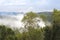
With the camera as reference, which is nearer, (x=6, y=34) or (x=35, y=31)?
(x=35, y=31)

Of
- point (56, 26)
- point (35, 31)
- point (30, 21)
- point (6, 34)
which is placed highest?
point (30, 21)

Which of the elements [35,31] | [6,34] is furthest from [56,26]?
[6,34]

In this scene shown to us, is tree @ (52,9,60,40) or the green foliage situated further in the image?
the green foliage

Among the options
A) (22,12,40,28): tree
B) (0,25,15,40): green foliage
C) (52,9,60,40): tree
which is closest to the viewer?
(52,9,60,40): tree

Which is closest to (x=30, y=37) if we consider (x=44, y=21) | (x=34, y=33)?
(x=34, y=33)

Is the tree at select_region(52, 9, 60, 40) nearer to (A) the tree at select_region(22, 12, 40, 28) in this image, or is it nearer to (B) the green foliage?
(A) the tree at select_region(22, 12, 40, 28)

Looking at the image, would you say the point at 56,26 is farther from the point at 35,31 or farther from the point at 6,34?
the point at 6,34

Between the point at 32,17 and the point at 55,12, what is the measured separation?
197 centimetres

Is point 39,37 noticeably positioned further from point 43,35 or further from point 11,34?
point 11,34

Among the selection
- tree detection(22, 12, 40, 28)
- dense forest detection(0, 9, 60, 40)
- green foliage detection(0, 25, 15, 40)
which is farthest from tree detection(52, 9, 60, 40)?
green foliage detection(0, 25, 15, 40)

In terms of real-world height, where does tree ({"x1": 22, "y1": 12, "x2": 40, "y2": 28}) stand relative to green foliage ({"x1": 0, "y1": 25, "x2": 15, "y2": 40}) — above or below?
above

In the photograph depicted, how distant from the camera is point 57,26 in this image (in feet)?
41.8

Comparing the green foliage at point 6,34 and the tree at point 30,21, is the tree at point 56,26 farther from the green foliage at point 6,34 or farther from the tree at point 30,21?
the green foliage at point 6,34

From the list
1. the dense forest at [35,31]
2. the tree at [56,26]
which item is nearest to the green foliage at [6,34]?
the dense forest at [35,31]
